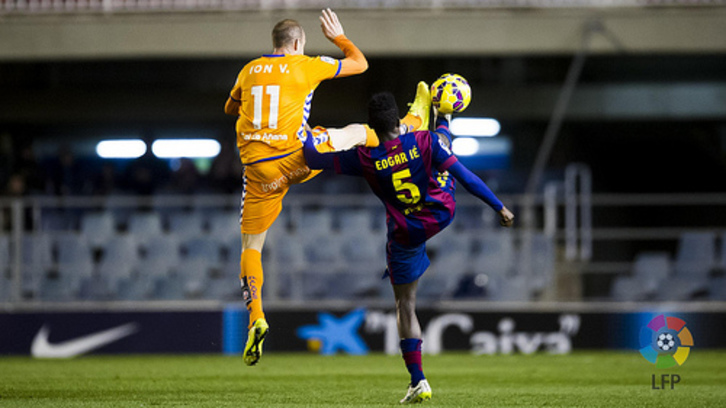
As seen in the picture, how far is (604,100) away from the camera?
15.8m

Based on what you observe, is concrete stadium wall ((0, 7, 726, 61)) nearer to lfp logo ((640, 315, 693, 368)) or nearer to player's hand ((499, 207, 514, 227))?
lfp logo ((640, 315, 693, 368))

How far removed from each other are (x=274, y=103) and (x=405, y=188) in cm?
107

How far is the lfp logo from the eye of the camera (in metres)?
9.76

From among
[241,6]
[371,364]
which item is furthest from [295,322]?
[241,6]

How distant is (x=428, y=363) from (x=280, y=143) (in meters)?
4.43

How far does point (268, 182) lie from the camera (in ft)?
22.0

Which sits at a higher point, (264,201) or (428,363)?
(264,201)

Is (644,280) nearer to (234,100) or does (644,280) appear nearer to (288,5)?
(288,5)

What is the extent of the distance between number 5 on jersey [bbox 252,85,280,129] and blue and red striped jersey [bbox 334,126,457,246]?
20.7 inches

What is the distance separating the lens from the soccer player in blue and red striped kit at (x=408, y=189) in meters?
6.20

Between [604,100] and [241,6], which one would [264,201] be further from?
[604,100]

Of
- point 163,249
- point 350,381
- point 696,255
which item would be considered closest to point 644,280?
point 696,255

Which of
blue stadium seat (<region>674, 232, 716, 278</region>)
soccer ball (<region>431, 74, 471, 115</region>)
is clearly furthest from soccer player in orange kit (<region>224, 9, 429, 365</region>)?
blue stadium seat (<region>674, 232, 716, 278</region>)

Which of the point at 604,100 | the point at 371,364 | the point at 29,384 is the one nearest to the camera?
the point at 29,384
